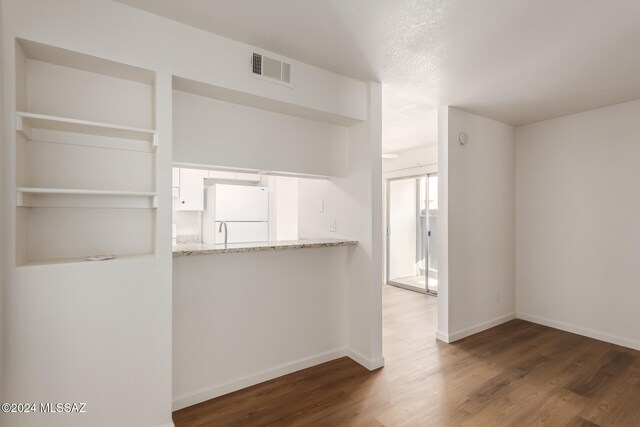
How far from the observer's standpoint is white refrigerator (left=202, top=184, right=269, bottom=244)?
183 inches

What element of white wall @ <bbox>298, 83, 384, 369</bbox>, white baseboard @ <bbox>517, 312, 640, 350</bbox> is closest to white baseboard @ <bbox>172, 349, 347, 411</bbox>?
white wall @ <bbox>298, 83, 384, 369</bbox>

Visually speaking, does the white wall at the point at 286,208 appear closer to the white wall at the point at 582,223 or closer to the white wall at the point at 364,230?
the white wall at the point at 364,230

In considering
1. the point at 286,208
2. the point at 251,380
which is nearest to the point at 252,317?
the point at 251,380

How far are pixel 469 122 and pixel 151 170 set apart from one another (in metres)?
3.38

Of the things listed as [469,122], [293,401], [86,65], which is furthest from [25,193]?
[469,122]

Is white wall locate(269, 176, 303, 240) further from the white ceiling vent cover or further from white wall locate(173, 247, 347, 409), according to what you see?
the white ceiling vent cover

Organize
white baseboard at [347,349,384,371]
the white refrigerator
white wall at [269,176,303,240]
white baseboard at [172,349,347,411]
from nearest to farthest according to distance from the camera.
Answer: white baseboard at [172,349,347,411], white baseboard at [347,349,384,371], the white refrigerator, white wall at [269,176,303,240]

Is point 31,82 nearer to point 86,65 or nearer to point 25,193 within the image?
point 86,65

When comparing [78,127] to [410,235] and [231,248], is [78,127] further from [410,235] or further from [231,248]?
[410,235]

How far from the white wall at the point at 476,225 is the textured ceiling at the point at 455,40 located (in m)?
0.66

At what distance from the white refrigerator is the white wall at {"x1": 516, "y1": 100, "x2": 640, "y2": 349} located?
3.76 metres

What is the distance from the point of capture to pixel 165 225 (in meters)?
1.89

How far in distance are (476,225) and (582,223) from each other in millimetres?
1162

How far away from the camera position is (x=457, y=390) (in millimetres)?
2402
